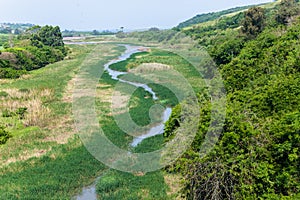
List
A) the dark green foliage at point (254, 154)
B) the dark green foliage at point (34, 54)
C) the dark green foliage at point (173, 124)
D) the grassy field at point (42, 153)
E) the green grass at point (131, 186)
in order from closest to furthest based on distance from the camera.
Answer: the dark green foliage at point (254, 154), the green grass at point (131, 186), the grassy field at point (42, 153), the dark green foliage at point (173, 124), the dark green foliage at point (34, 54)

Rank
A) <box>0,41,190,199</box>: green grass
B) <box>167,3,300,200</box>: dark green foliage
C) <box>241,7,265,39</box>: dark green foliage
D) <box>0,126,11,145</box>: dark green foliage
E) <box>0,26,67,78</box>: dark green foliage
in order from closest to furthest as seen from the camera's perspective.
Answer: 1. <box>167,3,300,200</box>: dark green foliage
2. <box>0,41,190,199</box>: green grass
3. <box>0,126,11,145</box>: dark green foliage
4. <box>241,7,265,39</box>: dark green foliage
5. <box>0,26,67,78</box>: dark green foliage

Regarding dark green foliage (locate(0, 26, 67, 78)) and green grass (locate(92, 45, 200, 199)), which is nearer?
green grass (locate(92, 45, 200, 199))

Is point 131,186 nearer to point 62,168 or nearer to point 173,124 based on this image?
point 173,124

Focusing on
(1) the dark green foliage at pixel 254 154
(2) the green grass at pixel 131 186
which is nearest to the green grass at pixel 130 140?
(2) the green grass at pixel 131 186

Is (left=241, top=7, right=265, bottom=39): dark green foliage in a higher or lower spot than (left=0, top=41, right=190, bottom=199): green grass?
higher

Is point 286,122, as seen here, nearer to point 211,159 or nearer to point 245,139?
point 245,139

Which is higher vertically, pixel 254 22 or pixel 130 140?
pixel 254 22

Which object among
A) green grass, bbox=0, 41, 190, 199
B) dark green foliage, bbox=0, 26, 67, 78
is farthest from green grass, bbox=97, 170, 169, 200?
dark green foliage, bbox=0, 26, 67, 78

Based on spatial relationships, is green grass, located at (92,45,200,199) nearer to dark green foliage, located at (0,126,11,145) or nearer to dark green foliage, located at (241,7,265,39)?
dark green foliage, located at (0,126,11,145)

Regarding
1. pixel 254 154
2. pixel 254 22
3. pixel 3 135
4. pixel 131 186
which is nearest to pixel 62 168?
pixel 131 186

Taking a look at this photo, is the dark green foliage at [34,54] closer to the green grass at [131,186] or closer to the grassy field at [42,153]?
the grassy field at [42,153]

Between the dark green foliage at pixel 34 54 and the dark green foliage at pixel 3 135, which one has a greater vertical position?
the dark green foliage at pixel 34 54

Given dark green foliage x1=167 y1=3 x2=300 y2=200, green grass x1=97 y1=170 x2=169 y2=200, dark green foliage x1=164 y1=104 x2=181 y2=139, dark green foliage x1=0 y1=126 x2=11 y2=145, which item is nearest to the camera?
dark green foliage x1=167 y1=3 x2=300 y2=200
